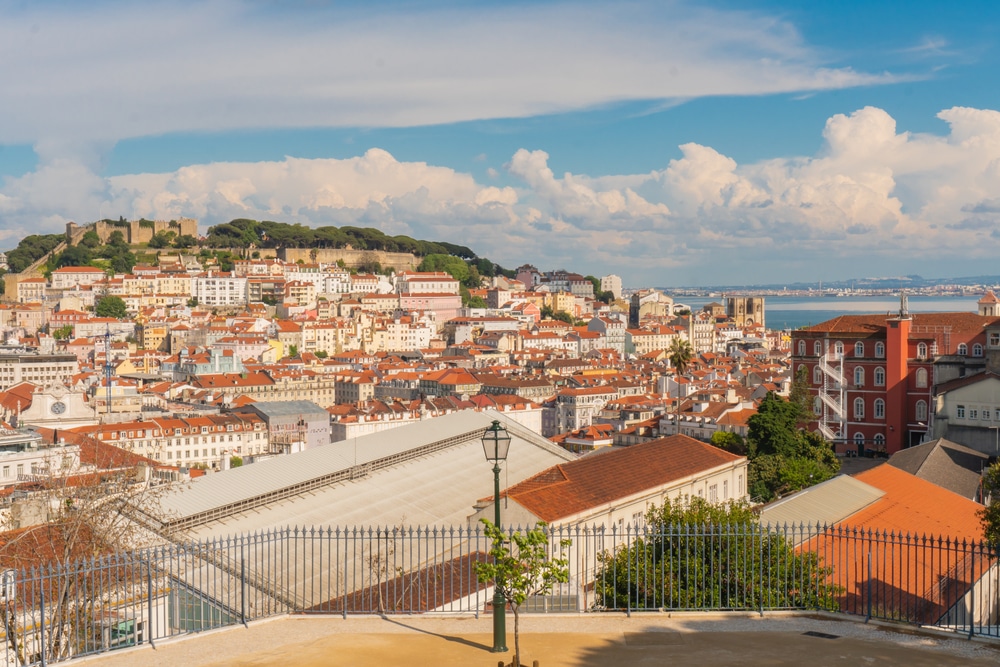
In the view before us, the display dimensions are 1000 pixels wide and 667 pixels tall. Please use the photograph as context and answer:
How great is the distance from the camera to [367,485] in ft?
86.1

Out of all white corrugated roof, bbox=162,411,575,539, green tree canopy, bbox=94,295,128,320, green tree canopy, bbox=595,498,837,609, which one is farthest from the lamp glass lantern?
green tree canopy, bbox=94,295,128,320

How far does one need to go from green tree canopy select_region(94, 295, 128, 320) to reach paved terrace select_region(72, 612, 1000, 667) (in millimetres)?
103528

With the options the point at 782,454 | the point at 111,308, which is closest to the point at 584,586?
the point at 782,454

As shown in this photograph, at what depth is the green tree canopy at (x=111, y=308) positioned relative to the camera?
354 feet

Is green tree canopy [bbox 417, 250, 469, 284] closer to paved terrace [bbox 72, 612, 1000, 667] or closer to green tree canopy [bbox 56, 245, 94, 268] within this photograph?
green tree canopy [bbox 56, 245, 94, 268]

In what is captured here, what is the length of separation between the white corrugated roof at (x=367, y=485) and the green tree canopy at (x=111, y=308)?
84.9 metres

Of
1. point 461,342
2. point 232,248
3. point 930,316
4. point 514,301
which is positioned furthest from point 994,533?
point 232,248

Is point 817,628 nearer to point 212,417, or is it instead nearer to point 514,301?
point 212,417

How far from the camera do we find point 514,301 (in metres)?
131

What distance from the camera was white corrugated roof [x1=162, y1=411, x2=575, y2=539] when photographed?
23.9 metres

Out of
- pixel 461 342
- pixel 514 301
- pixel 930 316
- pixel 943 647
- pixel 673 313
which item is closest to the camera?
pixel 943 647

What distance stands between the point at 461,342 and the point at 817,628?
10117 cm

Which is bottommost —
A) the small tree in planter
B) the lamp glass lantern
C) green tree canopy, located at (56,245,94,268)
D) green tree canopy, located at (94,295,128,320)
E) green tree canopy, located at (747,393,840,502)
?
green tree canopy, located at (747,393,840,502)

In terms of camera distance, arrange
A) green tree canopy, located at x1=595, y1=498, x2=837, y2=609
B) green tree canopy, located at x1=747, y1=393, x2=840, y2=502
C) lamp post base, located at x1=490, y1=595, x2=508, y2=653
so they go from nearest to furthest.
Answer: lamp post base, located at x1=490, y1=595, x2=508, y2=653 → green tree canopy, located at x1=595, y1=498, x2=837, y2=609 → green tree canopy, located at x1=747, y1=393, x2=840, y2=502
